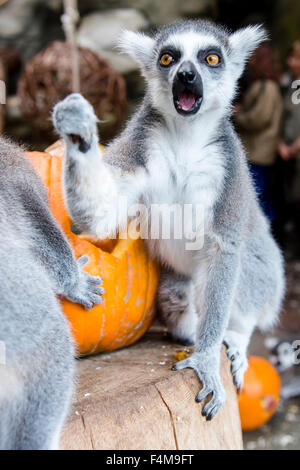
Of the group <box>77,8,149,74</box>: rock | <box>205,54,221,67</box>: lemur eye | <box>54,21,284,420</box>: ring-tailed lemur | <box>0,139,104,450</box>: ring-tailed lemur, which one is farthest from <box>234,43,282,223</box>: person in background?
<box>0,139,104,450</box>: ring-tailed lemur

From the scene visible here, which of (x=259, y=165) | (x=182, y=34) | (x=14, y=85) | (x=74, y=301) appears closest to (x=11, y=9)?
(x=14, y=85)

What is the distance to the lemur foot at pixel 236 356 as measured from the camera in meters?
2.23

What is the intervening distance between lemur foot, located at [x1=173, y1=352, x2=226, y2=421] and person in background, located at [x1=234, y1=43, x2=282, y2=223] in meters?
3.31

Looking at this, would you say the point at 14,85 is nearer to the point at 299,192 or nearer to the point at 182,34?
the point at 299,192

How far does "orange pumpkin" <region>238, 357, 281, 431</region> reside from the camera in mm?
3564

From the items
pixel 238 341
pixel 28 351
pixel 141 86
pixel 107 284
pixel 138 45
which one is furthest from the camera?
pixel 141 86

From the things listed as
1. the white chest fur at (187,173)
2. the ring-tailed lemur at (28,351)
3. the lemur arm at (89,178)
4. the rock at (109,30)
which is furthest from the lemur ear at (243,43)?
the rock at (109,30)

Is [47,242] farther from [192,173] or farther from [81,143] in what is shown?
[192,173]

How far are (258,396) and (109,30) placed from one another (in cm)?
453

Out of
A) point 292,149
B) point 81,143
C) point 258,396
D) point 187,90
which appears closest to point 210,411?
point 81,143

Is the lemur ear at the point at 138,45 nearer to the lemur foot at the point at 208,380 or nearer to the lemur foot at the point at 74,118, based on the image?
the lemur foot at the point at 74,118

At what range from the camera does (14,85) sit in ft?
20.7

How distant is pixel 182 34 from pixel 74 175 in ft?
2.41

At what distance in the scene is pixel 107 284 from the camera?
2.07 metres
